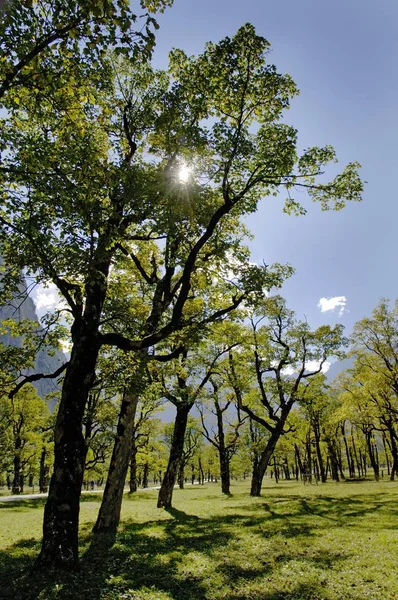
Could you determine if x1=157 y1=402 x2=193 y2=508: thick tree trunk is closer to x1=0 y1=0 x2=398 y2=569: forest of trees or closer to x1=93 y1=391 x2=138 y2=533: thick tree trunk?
x1=0 y1=0 x2=398 y2=569: forest of trees

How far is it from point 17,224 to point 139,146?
9510 millimetres

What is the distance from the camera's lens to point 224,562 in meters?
11.4

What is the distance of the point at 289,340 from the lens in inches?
1460

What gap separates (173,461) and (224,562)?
15331 mm

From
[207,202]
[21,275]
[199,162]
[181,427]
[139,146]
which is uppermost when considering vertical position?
[139,146]

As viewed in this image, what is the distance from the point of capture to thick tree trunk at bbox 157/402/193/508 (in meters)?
26.2

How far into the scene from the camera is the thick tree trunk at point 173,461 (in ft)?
85.8

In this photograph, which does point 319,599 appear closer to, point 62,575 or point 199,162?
point 62,575

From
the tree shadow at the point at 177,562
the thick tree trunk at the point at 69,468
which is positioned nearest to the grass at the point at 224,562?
the tree shadow at the point at 177,562

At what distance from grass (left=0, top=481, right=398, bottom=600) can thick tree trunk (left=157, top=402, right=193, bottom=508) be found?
272 inches

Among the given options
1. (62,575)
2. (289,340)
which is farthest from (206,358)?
(62,575)

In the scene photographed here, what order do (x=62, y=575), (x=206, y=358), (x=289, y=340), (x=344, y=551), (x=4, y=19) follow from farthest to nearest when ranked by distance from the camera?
(x=289, y=340), (x=206, y=358), (x=344, y=551), (x=62, y=575), (x=4, y=19)

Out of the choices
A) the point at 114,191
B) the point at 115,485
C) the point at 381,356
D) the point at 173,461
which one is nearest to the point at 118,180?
the point at 114,191

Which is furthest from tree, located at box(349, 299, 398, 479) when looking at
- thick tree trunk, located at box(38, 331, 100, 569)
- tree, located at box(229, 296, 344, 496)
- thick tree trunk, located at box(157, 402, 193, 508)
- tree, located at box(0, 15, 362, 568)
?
thick tree trunk, located at box(38, 331, 100, 569)
